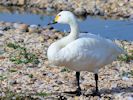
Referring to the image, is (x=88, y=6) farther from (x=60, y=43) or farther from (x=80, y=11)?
(x=60, y=43)

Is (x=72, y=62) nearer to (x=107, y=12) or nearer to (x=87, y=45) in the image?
(x=87, y=45)

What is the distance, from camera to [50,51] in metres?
8.30

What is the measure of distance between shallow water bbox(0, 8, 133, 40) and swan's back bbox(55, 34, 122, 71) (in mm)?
7725

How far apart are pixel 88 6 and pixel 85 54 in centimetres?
1494

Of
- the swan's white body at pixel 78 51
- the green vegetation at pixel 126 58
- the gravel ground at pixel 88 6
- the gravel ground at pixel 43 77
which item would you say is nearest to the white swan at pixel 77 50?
the swan's white body at pixel 78 51

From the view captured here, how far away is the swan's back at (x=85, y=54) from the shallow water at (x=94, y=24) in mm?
7725

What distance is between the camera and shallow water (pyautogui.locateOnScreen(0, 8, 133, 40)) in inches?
684

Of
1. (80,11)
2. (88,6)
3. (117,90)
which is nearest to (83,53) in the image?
(117,90)

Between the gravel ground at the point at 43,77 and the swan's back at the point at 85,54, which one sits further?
the gravel ground at the point at 43,77

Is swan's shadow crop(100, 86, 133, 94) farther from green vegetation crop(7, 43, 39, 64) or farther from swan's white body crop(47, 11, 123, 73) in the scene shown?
green vegetation crop(7, 43, 39, 64)

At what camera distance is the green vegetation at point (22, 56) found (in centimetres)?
1064

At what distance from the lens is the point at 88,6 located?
75.7 ft

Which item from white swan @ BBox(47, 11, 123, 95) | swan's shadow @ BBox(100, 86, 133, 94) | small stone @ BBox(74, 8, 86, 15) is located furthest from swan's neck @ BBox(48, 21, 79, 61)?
small stone @ BBox(74, 8, 86, 15)

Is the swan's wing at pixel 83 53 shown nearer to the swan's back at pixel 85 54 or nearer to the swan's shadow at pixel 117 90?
the swan's back at pixel 85 54
